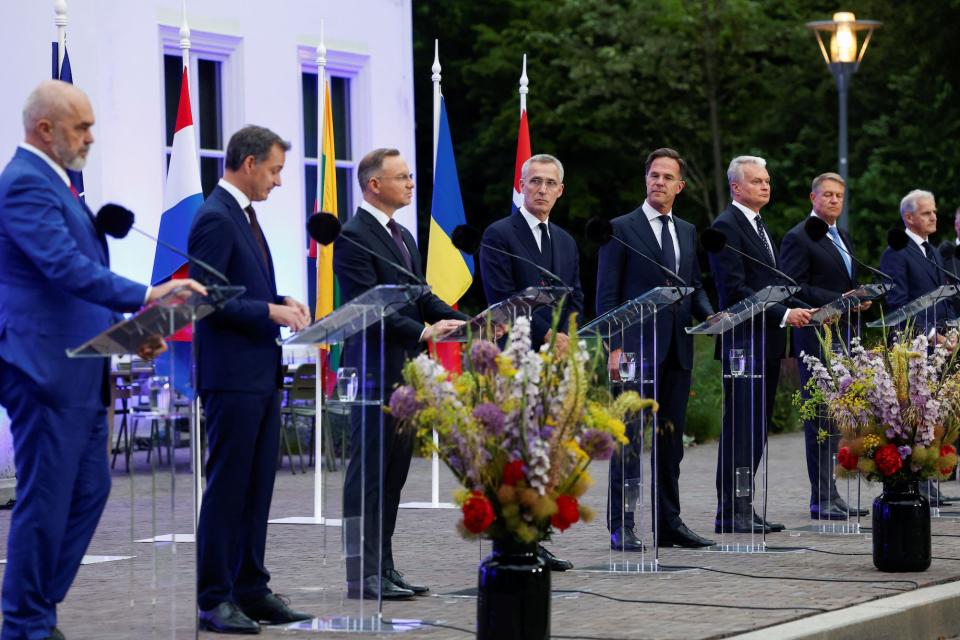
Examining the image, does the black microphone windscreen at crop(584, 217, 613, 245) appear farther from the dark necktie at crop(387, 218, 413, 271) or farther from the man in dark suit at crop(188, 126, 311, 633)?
the man in dark suit at crop(188, 126, 311, 633)

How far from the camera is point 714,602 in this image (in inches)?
301

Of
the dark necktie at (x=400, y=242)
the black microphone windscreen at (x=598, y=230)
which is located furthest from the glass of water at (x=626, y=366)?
the dark necktie at (x=400, y=242)

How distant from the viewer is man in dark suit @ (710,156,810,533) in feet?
31.4

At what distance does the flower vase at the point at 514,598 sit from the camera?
20.1 ft

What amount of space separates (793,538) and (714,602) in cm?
273

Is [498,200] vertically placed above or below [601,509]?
above

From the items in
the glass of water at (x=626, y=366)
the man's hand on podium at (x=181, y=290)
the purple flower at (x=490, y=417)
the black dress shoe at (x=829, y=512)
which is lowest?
the black dress shoe at (x=829, y=512)

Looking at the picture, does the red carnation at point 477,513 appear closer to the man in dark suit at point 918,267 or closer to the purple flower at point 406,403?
the purple flower at point 406,403

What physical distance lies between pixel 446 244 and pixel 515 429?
7.27 meters

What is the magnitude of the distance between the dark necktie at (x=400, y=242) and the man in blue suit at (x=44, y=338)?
1.93 m

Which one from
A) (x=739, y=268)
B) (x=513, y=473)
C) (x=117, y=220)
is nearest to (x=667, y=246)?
(x=739, y=268)

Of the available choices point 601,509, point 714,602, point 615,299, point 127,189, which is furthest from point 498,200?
point 714,602

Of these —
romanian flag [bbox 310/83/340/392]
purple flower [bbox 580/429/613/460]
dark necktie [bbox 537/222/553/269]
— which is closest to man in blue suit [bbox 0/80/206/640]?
purple flower [bbox 580/429/613/460]

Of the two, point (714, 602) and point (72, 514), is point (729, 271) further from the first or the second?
point (72, 514)
